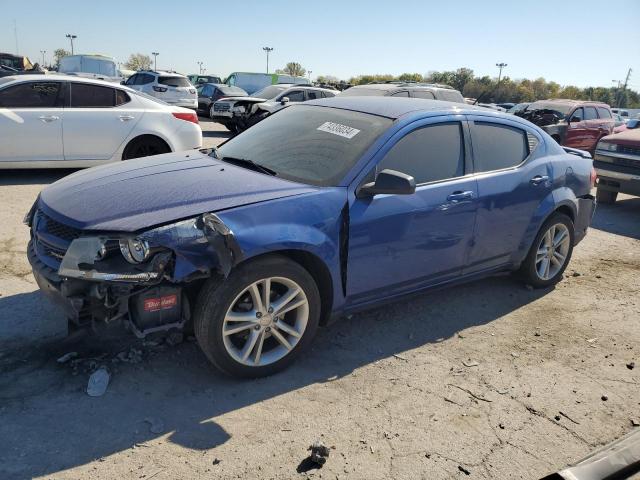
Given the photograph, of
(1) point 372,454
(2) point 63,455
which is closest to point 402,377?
(1) point 372,454

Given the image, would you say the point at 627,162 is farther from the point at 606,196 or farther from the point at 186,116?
the point at 186,116

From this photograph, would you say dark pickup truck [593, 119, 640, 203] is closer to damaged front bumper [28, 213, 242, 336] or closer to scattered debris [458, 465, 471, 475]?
scattered debris [458, 465, 471, 475]

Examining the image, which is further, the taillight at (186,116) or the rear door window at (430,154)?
the taillight at (186,116)

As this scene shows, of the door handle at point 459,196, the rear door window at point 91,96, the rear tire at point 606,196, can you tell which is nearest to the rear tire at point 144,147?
the rear door window at point 91,96

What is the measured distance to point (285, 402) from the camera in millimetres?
3131

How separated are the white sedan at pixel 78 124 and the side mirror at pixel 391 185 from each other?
5598 millimetres

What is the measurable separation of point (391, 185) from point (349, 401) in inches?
53.4

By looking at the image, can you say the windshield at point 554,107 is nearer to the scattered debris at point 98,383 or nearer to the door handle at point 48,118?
the door handle at point 48,118

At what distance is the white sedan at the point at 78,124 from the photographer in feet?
24.5

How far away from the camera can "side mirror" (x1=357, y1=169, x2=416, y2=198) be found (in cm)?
338

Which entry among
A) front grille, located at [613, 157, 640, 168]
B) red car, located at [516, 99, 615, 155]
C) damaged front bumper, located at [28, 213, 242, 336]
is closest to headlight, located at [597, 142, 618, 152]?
front grille, located at [613, 157, 640, 168]

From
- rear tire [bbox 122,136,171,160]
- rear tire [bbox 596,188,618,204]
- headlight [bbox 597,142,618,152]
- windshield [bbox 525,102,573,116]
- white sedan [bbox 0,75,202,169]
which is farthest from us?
windshield [bbox 525,102,573,116]

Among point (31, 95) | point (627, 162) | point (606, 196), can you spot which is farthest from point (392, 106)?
point (606, 196)

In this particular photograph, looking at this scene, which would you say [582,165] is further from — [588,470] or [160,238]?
[160,238]
